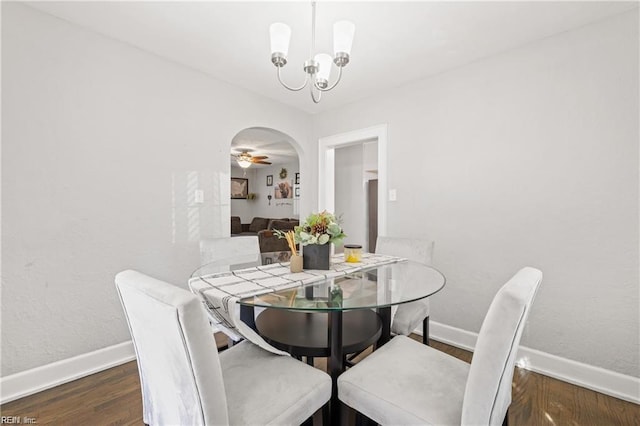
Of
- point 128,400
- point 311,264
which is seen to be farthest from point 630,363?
point 128,400

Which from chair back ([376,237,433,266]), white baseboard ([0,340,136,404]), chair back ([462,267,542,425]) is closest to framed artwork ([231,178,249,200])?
white baseboard ([0,340,136,404])

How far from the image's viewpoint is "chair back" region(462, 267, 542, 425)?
80 cm

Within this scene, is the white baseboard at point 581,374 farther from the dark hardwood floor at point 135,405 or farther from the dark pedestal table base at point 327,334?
the dark pedestal table base at point 327,334

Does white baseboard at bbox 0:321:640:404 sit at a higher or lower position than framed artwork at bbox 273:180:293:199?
lower

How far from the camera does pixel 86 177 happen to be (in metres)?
1.98

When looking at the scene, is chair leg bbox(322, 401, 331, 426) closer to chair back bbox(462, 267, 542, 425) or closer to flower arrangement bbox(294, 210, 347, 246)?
chair back bbox(462, 267, 542, 425)

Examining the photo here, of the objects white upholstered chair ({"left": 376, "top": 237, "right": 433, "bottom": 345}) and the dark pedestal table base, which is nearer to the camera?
the dark pedestal table base

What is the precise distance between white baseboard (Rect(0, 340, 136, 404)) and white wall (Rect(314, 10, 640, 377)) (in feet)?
8.59

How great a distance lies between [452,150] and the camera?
249 cm

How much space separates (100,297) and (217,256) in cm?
86

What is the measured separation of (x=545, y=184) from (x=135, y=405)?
304cm

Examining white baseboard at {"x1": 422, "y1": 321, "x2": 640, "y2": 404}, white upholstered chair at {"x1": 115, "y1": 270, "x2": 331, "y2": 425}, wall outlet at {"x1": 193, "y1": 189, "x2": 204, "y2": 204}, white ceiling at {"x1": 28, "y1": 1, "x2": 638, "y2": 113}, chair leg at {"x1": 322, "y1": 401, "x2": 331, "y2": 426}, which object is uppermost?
white ceiling at {"x1": 28, "y1": 1, "x2": 638, "y2": 113}

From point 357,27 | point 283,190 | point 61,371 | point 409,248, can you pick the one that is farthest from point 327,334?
point 283,190

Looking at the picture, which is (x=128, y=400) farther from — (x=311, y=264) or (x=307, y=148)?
(x=307, y=148)
